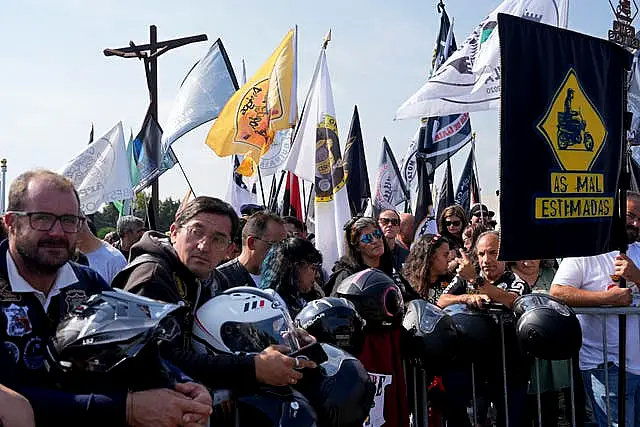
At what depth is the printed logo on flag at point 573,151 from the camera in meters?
4.84

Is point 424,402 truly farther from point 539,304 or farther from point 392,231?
point 392,231

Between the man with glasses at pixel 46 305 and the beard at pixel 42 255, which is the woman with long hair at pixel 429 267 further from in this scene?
the beard at pixel 42 255

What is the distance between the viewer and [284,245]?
15.1 feet

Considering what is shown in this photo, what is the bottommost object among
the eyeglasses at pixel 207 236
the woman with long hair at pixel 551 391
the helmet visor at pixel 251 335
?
the woman with long hair at pixel 551 391

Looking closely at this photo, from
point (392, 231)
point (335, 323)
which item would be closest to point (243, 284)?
point (335, 323)

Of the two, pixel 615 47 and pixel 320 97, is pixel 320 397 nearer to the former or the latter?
pixel 615 47

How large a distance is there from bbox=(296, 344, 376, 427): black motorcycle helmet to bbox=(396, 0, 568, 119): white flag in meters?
5.61

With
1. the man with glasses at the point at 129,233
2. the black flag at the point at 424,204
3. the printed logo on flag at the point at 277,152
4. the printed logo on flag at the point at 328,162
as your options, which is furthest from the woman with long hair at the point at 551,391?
the printed logo on flag at the point at 277,152

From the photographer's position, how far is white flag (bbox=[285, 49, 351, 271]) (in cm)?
883

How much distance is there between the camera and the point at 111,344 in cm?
248

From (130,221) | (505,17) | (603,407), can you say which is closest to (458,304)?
(603,407)

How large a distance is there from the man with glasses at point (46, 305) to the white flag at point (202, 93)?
9594mm

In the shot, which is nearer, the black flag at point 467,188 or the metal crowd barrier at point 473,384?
the metal crowd barrier at point 473,384

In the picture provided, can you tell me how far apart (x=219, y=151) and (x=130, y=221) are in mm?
2054
